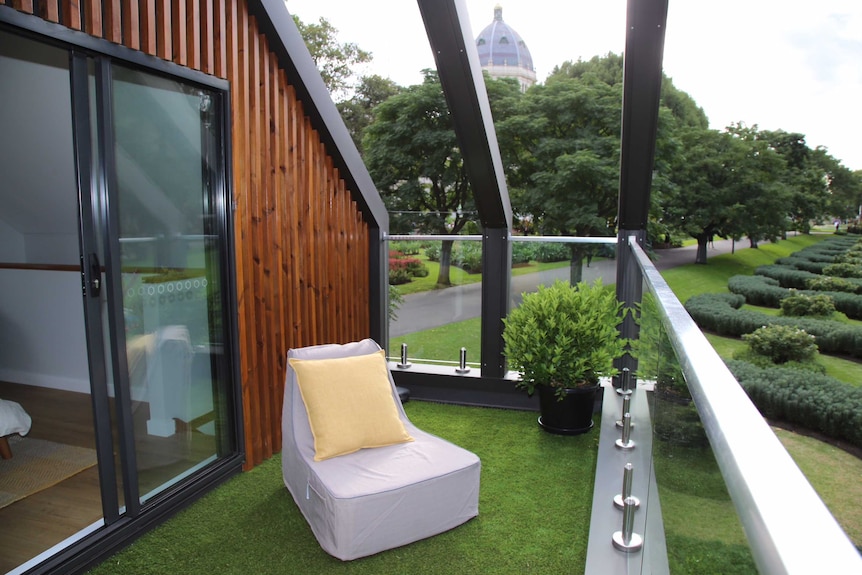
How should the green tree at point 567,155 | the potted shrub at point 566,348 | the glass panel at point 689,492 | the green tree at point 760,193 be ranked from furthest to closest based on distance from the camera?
the green tree at point 567,155
the green tree at point 760,193
the potted shrub at point 566,348
the glass panel at point 689,492

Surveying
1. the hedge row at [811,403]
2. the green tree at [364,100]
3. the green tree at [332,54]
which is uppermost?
the green tree at [332,54]

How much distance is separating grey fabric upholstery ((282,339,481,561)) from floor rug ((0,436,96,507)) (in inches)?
46.4

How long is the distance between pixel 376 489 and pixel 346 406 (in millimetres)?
533

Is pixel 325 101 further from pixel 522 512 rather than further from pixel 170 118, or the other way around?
pixel 522 512

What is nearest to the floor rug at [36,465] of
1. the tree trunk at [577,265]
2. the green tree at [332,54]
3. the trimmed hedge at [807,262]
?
the tree trunk at [577,265]

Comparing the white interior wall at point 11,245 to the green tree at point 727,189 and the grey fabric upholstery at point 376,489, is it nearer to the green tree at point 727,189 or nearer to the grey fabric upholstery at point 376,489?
the grey fabric upholstery at point 376,489

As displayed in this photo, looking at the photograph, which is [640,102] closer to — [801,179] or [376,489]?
[376,489]

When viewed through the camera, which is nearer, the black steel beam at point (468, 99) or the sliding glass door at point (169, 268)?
the sliding glass door at point (169, 268)

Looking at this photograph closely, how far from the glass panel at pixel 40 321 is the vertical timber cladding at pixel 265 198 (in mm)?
542

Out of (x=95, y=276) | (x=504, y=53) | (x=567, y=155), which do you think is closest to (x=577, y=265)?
(x=95, y=276)

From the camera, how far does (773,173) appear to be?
885cm

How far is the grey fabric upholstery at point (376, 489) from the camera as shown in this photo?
270 cm

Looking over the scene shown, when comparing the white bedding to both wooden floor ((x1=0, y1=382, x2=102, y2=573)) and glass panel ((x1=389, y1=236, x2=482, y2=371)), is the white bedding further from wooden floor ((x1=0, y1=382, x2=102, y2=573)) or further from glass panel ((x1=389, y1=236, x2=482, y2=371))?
glass panel ((x1=389, y1=236, x2=482, y2=371))

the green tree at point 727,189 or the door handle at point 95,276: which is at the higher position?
the green tree at point 727,189
